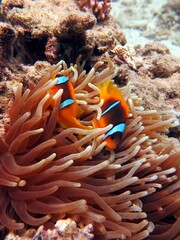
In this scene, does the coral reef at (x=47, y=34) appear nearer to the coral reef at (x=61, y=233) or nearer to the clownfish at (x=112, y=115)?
the clownfish at (x=112, y=115)

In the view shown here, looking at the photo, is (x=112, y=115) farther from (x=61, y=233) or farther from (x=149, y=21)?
(x=149, y=21)

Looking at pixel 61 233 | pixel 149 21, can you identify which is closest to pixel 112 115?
pixel 61 233

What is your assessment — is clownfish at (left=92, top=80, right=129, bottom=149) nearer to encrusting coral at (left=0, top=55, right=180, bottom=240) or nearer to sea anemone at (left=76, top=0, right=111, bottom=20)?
encrusting coral at (left=0, top=55, right=180, bottom=240)

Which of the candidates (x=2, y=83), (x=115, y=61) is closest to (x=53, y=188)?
(x=2, y=83)

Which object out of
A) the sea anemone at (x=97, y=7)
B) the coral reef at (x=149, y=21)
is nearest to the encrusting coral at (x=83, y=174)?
the sea anemone at (x=97, y=7)

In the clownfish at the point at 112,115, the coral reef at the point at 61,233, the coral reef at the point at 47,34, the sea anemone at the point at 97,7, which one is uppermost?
the sea anemone at the point at 97,7

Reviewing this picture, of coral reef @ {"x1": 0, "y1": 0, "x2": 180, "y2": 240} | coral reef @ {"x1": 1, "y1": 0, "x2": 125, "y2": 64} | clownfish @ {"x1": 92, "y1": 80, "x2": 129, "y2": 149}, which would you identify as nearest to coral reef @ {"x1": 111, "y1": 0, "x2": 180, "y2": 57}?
coral reef @ {"x1": 1, "y1": 0, "x2": 125, "y2": 64}

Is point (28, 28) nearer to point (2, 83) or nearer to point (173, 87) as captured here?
point (2, 83)
